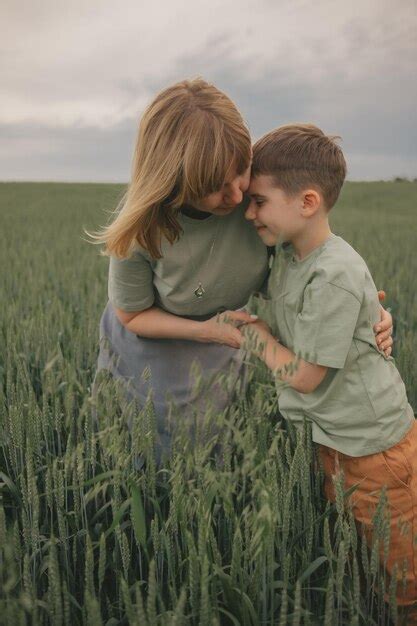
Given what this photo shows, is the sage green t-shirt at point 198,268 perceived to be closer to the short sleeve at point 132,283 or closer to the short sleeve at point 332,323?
the short sleeve at point 132,283

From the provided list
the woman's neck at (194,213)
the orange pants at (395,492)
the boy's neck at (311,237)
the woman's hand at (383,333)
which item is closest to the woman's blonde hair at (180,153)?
the woman's neck at (194,213)

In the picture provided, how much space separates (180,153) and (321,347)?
533 mm

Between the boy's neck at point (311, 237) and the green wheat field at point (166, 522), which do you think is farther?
the boy's neck at point (311, 237)

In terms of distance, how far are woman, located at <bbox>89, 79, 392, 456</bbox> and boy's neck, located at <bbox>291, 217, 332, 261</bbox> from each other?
17cm

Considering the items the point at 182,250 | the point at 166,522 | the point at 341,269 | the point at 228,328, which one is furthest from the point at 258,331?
the point at 166,522

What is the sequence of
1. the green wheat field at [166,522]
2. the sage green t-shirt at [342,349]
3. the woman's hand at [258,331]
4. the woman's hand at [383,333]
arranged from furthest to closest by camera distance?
the woman's hand at [383,333]
the sage green t-shirt at [342,349]
the woman's hand at [258,331]
the green wheat field at [166,522]

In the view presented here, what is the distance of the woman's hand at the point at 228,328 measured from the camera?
4.54 ft

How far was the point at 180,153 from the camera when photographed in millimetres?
1307

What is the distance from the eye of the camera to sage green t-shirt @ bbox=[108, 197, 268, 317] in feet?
5.13

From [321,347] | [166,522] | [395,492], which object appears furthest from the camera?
[395,492]

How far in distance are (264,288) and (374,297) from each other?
1.43 feet

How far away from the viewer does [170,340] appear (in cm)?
175

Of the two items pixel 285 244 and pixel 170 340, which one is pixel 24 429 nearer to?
pixel 170 340

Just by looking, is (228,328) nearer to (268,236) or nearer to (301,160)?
(268,236)
